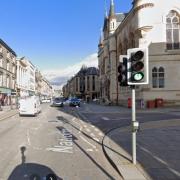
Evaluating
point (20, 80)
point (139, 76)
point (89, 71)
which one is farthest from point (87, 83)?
point (139, 76)

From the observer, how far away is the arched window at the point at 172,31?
42.3 m

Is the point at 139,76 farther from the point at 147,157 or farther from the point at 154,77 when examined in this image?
the point at 154,77

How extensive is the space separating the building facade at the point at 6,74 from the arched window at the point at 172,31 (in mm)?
28373

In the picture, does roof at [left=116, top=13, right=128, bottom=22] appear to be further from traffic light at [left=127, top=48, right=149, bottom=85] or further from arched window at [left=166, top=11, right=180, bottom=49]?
traffic light at [left=127, top=48, right=149, bottom=85]

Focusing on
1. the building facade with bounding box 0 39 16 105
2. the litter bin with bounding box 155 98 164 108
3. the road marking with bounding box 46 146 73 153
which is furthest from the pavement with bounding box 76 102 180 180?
the building facade with bounding box 0 39 16 105

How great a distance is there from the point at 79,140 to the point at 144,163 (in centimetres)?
524

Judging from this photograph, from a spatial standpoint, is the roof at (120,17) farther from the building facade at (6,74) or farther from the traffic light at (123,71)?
the traffic light at (123,71)

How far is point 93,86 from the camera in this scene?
141125 millimetres

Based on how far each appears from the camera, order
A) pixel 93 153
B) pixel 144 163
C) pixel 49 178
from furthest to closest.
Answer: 1. pixel 93 153
2. pixel 144 163
3. pixel 49 178

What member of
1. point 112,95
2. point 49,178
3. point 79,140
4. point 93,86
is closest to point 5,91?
point 112,95

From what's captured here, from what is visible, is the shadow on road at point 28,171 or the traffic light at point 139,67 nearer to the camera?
the shadow on road at point 28,171

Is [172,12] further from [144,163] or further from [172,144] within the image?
[144,163]

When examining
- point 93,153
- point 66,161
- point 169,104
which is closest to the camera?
point 66,161

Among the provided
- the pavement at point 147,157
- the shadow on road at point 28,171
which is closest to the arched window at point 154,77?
the pavement at point 147,157
